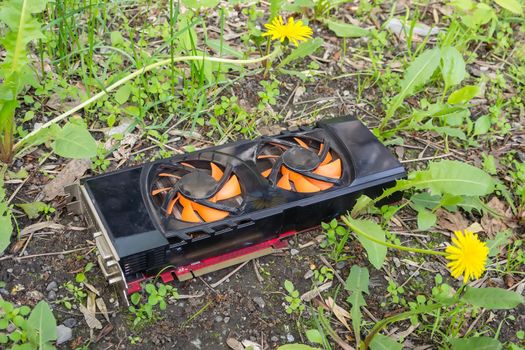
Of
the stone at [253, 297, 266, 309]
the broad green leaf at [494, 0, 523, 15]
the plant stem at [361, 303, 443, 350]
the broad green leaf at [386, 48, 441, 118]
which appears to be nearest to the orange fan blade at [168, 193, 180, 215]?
the stone at [253, 297, 266, 309]

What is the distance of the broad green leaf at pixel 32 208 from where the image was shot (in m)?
2.25

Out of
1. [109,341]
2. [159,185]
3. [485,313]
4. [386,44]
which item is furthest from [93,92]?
[485,313]

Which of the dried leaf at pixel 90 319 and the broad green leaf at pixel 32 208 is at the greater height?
the broad green leaf at pixel 32 208

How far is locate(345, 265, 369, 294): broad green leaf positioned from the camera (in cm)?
215

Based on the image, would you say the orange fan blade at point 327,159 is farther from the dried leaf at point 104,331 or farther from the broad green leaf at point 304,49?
the dried leaf at point 104,331

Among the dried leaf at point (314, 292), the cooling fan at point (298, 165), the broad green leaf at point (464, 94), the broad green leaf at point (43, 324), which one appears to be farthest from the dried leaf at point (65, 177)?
the broad green leaf at point (464, 94)

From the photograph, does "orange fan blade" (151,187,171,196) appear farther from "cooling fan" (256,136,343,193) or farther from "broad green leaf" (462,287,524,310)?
"broad green leaf" (462,287,524,310)

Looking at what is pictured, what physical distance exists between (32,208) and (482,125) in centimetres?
204

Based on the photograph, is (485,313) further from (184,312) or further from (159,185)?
(159,185)

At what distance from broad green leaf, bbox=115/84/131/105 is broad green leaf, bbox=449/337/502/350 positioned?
1.64 metres

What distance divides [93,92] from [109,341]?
1.22 meters

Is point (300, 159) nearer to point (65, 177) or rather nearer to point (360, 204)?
point (360, 204)

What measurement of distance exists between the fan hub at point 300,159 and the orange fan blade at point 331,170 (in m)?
0.03

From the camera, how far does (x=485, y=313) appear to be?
2.24 meters
